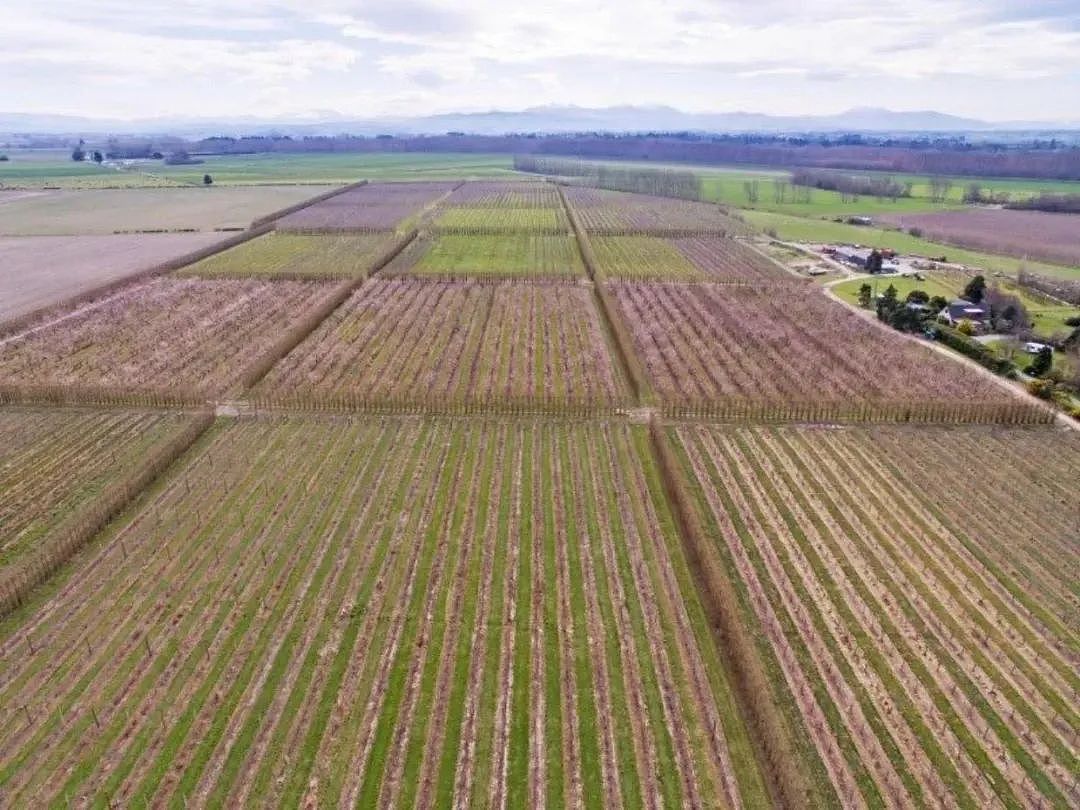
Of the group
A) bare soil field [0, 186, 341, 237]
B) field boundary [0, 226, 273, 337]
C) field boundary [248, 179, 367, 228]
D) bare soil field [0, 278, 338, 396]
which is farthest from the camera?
field boundary [248, 179, 367, 228]

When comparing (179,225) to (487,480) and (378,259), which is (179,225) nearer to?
(378,259)

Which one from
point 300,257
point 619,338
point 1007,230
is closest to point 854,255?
point 1007,230

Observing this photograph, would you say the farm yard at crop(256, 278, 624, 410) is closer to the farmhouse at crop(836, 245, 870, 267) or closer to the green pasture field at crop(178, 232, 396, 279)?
the green pasture field at crop(178, 232, 396, 279)

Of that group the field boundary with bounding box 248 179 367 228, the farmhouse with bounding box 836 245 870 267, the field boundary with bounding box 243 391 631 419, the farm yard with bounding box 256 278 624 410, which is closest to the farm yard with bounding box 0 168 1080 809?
the field boundary with bounding box 243 391 631 419

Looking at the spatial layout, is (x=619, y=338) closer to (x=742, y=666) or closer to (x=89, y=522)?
(x=742, y=666)

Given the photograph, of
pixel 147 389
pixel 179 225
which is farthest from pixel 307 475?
pixel 179 225

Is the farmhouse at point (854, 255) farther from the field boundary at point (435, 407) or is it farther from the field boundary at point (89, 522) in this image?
the field boundary at point (89, 522)

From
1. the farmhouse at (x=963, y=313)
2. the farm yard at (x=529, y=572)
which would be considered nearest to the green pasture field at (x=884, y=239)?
the farmhouse at (x=963, y=313)
